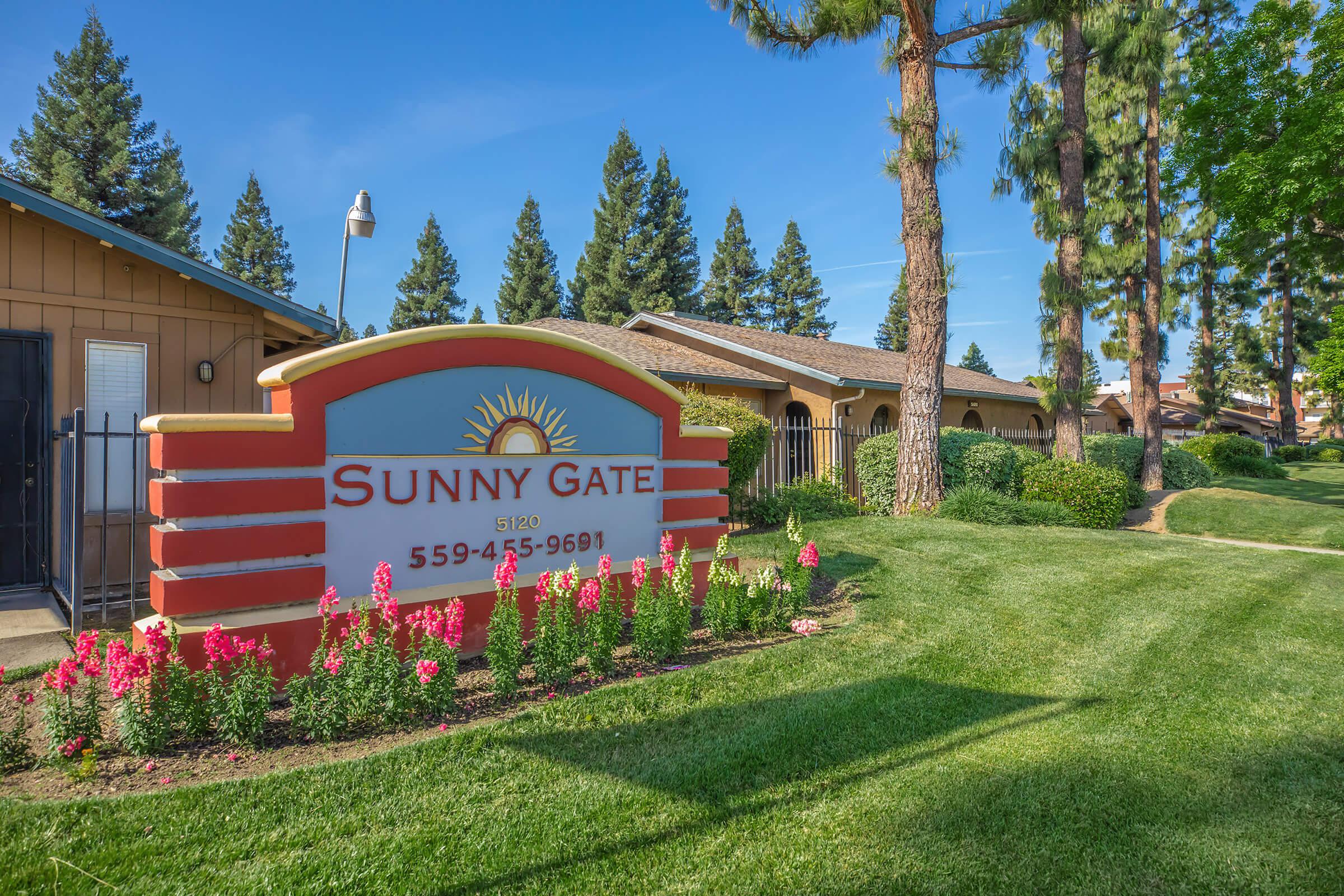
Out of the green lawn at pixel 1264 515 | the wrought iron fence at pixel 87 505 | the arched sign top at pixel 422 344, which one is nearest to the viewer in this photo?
the arched sign top at pixel 422 344

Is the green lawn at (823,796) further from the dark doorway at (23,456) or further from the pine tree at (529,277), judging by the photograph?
the pine tree at (529,277)

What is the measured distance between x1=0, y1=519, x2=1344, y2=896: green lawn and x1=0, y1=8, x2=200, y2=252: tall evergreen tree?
2754 centimetres

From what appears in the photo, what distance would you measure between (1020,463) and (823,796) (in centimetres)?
1210

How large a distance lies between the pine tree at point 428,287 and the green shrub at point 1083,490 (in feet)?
119

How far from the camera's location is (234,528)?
3986 mm

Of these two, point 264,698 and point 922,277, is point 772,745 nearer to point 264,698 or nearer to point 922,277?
point 264,698

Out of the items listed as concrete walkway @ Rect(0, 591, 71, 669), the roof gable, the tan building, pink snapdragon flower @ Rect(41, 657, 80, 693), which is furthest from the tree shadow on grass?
the roof gable

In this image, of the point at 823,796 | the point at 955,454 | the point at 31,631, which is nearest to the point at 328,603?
the point at 823,796

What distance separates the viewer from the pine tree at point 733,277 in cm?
4850

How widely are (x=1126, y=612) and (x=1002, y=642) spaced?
6.39ft

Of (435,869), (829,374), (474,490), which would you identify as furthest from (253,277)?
(435,869)

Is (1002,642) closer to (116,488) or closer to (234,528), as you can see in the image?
(234,528)

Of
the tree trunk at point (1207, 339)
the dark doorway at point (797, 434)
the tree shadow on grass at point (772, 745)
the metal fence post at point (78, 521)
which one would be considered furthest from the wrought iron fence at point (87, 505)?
the tree trunk at point (1207, 339)

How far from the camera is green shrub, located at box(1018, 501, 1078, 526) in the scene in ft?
37.7
